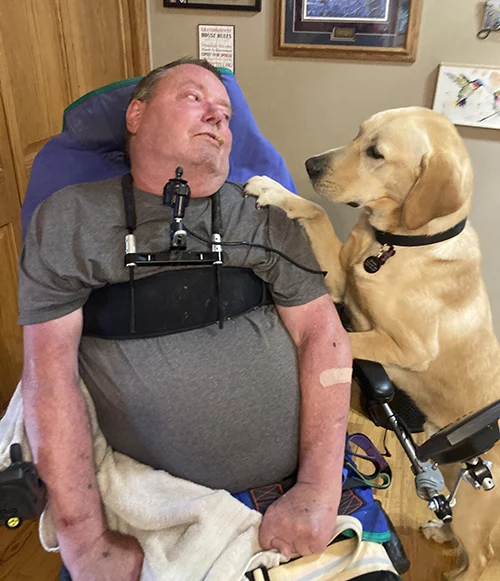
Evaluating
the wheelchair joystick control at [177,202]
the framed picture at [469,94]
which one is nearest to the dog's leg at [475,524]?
the wheelchair joystick control at [177,202]

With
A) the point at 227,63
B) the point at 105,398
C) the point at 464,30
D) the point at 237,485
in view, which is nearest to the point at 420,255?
the point at 237,485

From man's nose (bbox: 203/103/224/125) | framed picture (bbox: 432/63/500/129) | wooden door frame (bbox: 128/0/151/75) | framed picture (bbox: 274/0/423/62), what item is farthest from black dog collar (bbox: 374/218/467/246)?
wooden door frame (bbox: 128/0/151/75)

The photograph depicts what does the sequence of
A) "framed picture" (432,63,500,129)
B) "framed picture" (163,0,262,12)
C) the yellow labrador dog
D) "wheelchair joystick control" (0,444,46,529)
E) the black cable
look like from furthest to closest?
1. "framed picture" (163,0,262,12)
2. "framed picture" (432,63,500,129)
3. the yellow labrador dog
4. the black cable
5. "wheelchair joystick control" (0,444,46,529)

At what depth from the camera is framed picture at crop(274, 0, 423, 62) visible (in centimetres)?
204

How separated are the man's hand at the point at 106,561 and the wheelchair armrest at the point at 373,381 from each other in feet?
1.88

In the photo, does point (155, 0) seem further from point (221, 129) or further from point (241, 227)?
point (241, 227)

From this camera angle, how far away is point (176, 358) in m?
1.11

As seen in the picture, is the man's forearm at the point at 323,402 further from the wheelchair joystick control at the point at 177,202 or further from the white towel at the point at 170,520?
the wheelchair joystick control at the point at 177,202

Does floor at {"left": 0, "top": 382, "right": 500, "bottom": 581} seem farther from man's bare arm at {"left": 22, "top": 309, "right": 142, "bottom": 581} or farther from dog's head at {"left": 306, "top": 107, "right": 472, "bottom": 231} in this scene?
dog's head at {"left": 306, "top": 107, "right": 472, "bottom": 231}

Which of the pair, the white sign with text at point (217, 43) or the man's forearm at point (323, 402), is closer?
the man's forearm at point (323, 402)

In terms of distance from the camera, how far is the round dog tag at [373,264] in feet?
4.55

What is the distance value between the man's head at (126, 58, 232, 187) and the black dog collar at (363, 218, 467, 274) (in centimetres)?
45

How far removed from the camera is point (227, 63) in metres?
2.33

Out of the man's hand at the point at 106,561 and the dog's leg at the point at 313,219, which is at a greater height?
the dog's leg at the point at 313,219
